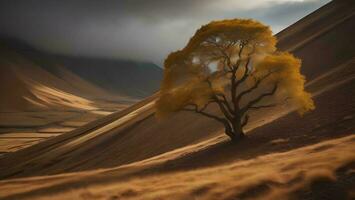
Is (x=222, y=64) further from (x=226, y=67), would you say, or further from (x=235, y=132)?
(x=235, y=132)

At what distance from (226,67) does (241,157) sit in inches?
375

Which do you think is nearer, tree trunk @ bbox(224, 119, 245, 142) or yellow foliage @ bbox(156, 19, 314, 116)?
yellow foliage @ bbox(156, 19, 314, 116)

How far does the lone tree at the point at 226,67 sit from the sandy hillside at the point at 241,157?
3379 mm

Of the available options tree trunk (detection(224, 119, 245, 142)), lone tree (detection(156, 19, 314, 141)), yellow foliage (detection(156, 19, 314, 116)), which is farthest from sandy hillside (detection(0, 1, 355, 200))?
yellow foliage (detection(156, 19, 314, 116))

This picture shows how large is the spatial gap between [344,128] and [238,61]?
991 centimetres

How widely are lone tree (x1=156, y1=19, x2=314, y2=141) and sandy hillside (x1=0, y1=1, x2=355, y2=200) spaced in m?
3.38

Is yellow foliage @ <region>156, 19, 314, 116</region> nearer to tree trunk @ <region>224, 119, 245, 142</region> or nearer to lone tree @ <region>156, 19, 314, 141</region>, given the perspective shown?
lone tree @ <region>156, 19, 314, 141</region>

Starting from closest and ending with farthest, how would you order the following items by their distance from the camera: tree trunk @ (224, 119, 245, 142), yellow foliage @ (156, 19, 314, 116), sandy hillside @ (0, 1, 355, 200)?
sandy hillside @ (0, 1, 355, 200)
yellow foliage @ (156, 19, 314, 116)
tree trunk @ (224, 119, 245, 142)

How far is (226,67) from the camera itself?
32.0 metres

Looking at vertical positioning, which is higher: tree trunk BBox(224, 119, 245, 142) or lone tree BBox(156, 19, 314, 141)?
lone tree BBox(156, 19, 314, 141)

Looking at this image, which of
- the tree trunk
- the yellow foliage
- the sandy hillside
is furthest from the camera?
the tree trunk

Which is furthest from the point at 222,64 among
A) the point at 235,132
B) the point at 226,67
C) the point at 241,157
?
the point at 241,157

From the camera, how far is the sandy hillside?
15484 millimetres

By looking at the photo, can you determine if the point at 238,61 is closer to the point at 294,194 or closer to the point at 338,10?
the point at 294,194
